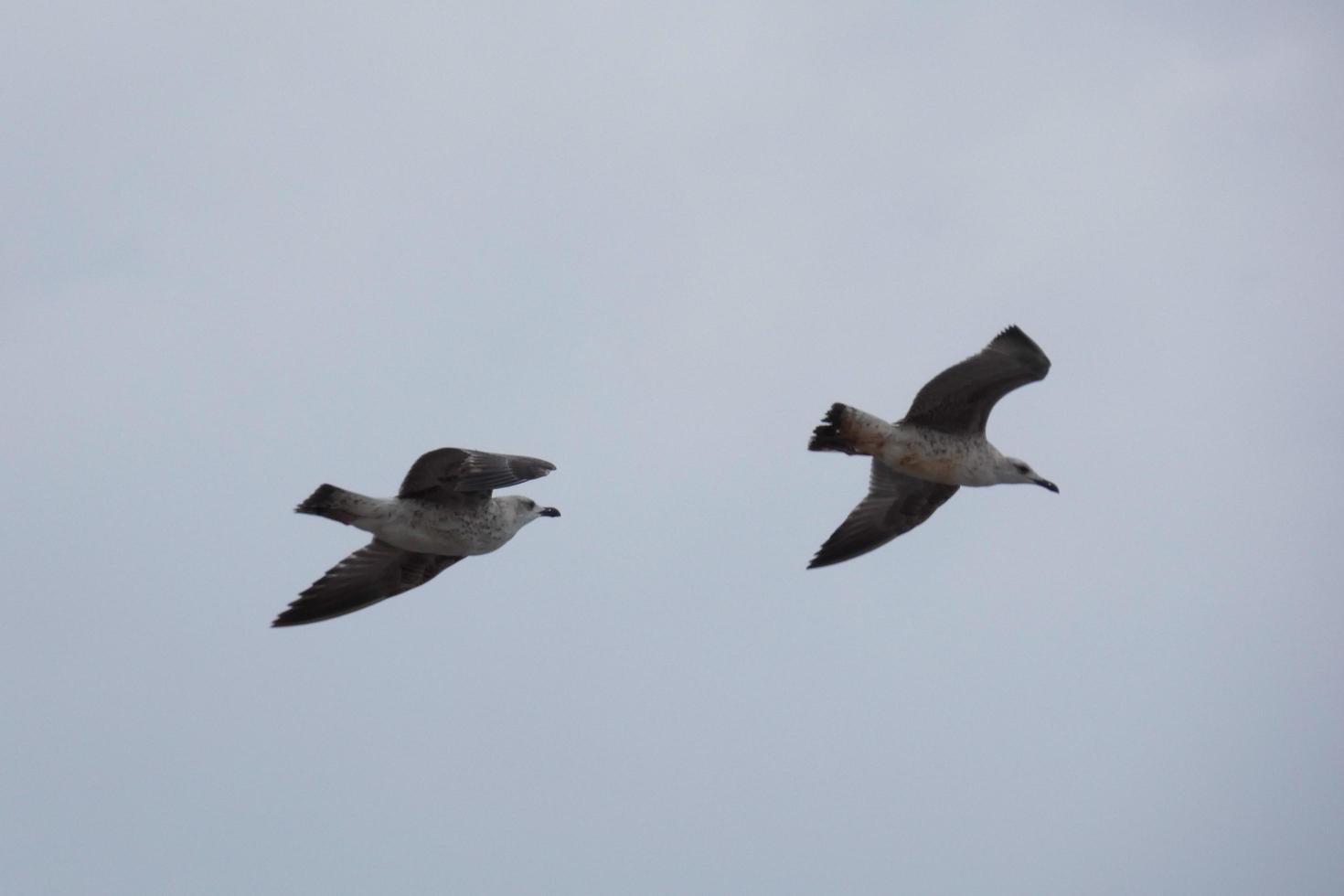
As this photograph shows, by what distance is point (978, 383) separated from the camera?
64.0 feet

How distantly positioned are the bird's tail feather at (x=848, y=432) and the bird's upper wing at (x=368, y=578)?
4.12 meters

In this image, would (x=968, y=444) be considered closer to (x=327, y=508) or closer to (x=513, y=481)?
(x=513, y=481)

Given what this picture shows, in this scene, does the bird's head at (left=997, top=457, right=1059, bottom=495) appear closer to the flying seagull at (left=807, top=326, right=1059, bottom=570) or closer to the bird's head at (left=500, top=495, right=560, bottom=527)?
the flying seagull at (left=807, top=326, right=1059, bottom=570)

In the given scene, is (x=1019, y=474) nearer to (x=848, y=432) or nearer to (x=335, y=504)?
(x=848, y=432)

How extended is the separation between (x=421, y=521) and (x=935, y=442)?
562cm

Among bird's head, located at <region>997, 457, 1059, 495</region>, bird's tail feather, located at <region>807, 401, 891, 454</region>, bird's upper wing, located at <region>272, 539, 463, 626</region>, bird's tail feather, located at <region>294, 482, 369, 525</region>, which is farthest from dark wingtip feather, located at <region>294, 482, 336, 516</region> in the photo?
bird's head, located at <region>997, 457, 1059, 495</region>

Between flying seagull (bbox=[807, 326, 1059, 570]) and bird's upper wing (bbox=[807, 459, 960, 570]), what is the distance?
0.03 feet

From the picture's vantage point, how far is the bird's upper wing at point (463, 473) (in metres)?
17.8

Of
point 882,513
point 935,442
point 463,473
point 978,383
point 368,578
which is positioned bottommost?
point 368,578

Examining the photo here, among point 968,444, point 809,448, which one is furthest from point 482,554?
point 968,444

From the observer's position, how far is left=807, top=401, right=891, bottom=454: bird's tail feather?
19484 millimetres

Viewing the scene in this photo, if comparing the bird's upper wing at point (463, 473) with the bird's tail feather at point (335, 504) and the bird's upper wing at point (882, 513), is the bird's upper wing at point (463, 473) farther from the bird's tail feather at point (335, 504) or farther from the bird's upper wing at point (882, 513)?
the bird's upper wing at point (882, 513)

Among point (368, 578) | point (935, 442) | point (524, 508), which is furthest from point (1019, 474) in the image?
point (368, 578)

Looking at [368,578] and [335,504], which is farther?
[368,578]
